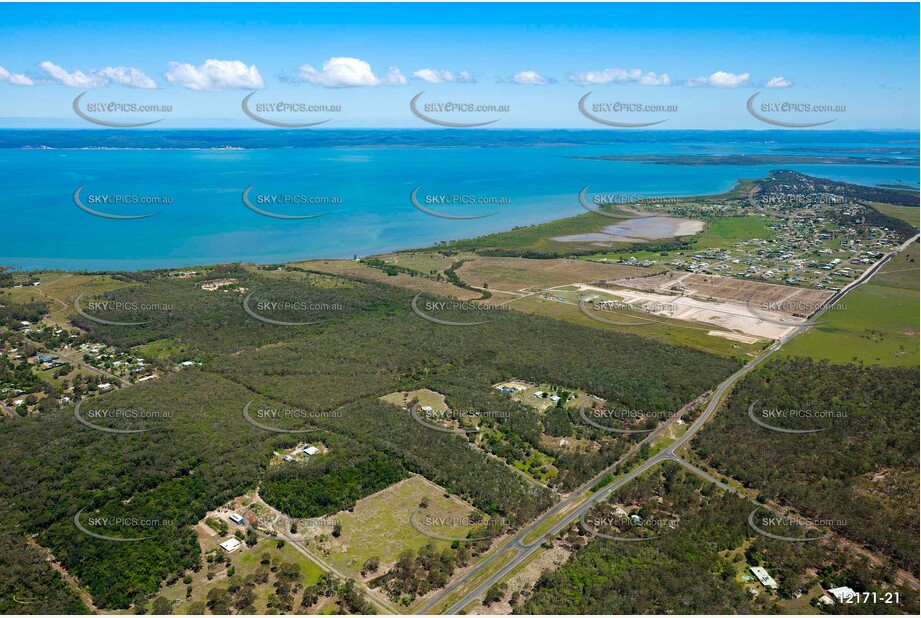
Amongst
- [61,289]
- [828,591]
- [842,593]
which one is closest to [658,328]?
[828,591]

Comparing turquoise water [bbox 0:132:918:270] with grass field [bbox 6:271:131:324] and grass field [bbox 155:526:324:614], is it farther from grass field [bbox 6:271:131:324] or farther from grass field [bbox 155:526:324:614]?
grass field [bbox 155:526:324:614]

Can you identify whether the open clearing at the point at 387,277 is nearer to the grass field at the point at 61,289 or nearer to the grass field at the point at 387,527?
the grass field at the point at 61,289

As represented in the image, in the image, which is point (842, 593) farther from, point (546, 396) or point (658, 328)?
point (658, 328)

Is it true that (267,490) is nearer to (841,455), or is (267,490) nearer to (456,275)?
(841,455)

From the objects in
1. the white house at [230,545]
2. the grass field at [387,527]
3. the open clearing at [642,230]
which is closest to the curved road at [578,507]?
the grass field at [387,527]

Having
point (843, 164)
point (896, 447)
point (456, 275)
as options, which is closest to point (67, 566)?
point (896, 447)
